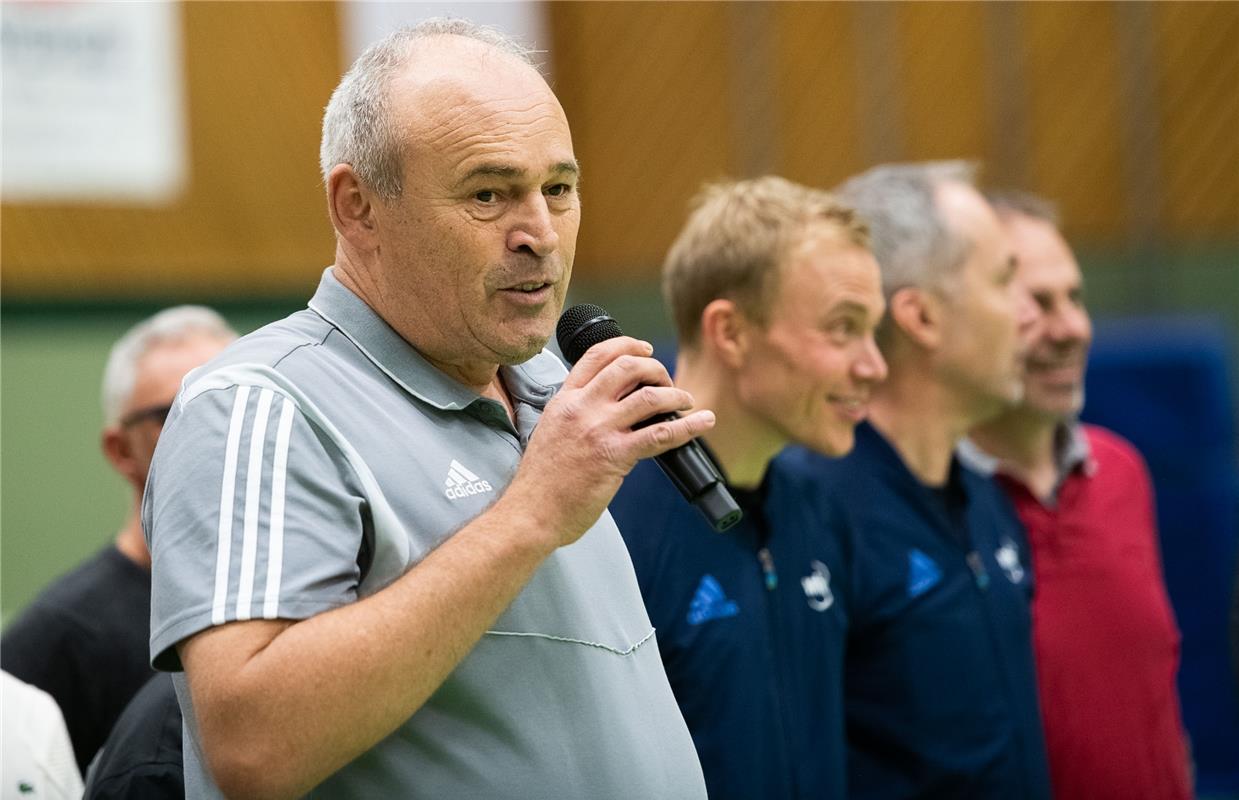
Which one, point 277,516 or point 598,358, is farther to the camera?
point 598,358

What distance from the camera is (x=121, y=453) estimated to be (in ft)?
10.2

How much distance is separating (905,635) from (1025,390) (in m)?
0.99

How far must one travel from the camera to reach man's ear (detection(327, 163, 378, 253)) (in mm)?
1678

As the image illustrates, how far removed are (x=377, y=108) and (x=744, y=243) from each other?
111cm

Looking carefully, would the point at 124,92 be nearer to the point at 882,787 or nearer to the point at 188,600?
the point at 882,787

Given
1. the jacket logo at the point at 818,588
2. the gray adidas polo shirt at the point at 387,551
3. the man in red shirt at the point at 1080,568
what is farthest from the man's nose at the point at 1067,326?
the gray adidas polo shirt at the point at 387,551

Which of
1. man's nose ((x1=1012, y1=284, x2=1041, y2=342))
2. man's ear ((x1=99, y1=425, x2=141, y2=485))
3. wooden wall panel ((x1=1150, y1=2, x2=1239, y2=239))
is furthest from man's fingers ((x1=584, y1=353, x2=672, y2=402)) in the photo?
wooden wall panel ((x1=1150, y1=2, x2=1239, y2=239))

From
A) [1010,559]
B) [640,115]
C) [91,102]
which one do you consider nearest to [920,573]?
[1010,559]

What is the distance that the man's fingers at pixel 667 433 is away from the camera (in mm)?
1485

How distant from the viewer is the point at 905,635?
110 inches

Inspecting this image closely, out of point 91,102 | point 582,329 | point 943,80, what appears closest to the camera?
point 582,329

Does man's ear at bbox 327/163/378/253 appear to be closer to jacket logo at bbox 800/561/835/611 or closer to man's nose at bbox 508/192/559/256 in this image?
man's nose at bbox 508/192/559/256

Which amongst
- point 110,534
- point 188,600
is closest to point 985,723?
point 188,600

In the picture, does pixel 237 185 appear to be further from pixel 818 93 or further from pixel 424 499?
pixel 424 499
